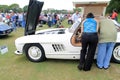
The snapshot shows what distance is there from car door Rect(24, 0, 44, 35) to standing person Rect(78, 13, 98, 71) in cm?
217

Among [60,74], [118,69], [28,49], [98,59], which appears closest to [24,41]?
[28,49]

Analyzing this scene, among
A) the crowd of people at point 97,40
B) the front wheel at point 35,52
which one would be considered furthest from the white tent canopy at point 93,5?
the front wheel at point 35,52

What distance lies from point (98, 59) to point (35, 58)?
6.70 feet

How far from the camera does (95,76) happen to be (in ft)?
18.6

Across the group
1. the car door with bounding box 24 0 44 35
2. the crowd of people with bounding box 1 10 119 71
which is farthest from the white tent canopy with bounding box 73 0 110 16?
the car door with bounding box 24 0 44 35

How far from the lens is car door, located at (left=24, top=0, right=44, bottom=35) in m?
7.40

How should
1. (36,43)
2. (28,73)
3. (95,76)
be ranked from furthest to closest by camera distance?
Result: (36,43) → (28,73) → (95,76)

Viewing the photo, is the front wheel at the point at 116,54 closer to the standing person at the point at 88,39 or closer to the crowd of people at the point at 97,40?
the crowd of people at the point at 97,40

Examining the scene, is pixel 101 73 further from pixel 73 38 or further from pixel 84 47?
pixel 73 38

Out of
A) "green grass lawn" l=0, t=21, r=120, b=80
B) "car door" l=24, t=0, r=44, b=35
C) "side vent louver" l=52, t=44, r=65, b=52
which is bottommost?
"green grass lawn" l=0, t=21, r=120, b=80

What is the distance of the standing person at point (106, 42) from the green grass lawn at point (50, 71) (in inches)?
9.3

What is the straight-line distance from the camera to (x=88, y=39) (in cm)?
580

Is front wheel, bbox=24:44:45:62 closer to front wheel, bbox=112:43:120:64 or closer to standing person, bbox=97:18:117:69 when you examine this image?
standing person, bbox=97:18:117:69

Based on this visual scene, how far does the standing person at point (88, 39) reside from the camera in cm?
580
